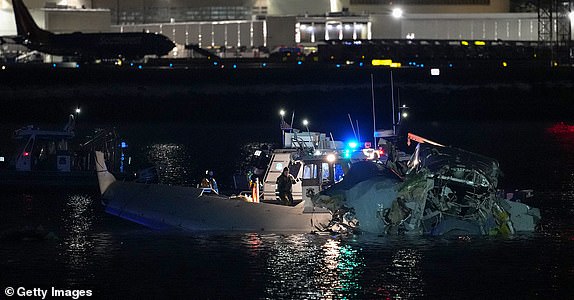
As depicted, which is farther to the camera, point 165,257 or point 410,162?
point 410,162

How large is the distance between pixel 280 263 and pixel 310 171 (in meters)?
5.02

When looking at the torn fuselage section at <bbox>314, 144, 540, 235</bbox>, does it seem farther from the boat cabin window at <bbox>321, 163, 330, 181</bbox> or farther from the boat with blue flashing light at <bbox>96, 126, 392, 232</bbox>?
the boat cabin window at <bbox>321, 163, 330, 181</bbox>

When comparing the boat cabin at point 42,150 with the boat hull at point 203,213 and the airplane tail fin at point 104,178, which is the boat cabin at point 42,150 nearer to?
the airplane tail fin at point 104,178

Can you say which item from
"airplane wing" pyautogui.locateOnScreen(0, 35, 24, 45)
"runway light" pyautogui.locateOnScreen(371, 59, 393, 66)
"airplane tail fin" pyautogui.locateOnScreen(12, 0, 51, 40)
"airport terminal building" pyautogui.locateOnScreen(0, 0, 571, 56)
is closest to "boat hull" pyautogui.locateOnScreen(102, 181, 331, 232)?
"runway light" pyautogui.locateOnScreen(371, 59, 393, 66)

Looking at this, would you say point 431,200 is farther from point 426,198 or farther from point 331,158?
point 331,158

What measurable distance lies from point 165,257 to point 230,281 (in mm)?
4174

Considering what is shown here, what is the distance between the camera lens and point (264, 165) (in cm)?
4784

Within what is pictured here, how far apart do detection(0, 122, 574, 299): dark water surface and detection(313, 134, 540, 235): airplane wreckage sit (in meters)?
0.47

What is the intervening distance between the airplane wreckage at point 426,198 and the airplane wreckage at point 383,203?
0.03m

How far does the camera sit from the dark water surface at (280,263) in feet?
117

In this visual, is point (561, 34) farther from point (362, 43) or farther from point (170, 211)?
point (170, 211)

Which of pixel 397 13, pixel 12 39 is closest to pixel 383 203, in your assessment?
pixel 397 13

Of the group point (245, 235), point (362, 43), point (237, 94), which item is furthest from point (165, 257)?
point (362, 43)

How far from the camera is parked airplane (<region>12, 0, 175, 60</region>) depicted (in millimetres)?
148625
